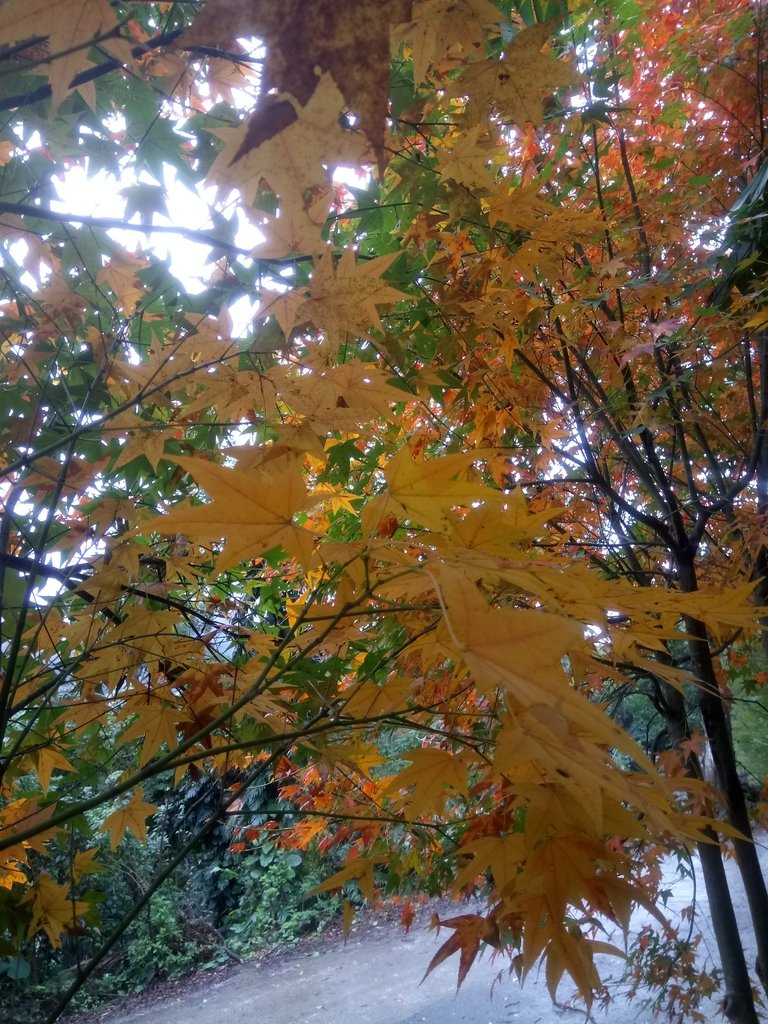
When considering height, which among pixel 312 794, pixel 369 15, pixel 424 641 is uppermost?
pixel 369 15

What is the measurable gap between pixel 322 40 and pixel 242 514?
0.46m

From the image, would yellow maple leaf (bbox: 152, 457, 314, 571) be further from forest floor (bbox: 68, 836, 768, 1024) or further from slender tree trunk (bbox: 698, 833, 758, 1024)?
forest floor (bbox: 68, 836, 768, 1024)

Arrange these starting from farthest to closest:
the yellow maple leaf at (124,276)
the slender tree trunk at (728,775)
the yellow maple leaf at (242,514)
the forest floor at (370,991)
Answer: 1. the forest floor at (370,991)
2. the slender tree trunk at (728,775)
3. the yellow maple leaf at (124,276)
4. the yellow maple leaf at (242,514)

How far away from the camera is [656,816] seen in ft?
1.74

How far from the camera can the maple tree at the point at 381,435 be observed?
636 mm

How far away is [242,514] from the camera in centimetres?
61

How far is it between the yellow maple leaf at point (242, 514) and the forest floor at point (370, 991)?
4.48 metres

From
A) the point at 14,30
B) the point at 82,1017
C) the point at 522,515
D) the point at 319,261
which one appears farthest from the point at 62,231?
the point at 82,1017

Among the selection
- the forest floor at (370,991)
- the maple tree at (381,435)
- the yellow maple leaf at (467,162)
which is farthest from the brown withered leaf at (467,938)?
the forest floor at (370,991)

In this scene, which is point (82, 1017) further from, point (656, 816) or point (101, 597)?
point (656, 816)

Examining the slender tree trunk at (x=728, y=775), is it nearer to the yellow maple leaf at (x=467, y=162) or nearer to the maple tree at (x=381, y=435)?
the maple tree at (x=381, y=435)

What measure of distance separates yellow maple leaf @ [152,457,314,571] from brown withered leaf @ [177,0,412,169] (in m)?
0.33

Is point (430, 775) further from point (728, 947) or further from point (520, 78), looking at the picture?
point (728, 947)

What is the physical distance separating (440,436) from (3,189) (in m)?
1.50
